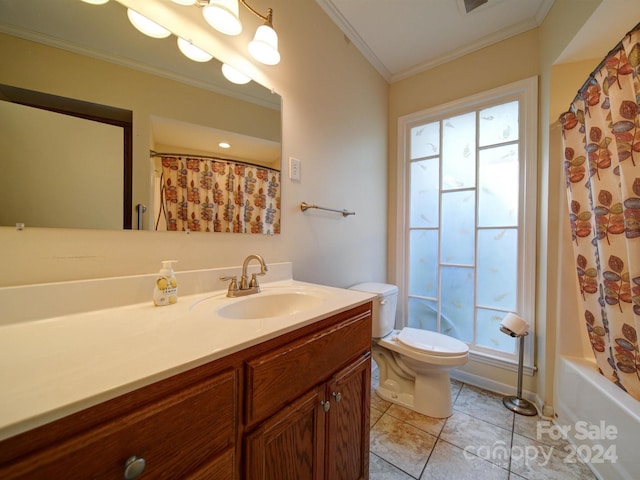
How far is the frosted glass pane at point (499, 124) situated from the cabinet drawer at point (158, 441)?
7.11 ft

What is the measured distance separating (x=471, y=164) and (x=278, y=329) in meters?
1.94

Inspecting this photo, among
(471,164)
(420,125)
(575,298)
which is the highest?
(420,125)

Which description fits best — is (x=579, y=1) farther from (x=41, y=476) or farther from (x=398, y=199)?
(x=41, y=476)

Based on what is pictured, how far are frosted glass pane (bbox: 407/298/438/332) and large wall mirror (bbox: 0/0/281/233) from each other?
186cm

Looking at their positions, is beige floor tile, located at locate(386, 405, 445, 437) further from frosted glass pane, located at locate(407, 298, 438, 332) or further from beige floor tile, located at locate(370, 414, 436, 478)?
frosted glass pane, located at locate(407, 298, 438, 332)

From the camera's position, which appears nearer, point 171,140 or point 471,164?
point 171,140

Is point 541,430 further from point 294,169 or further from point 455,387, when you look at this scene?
point 294,169

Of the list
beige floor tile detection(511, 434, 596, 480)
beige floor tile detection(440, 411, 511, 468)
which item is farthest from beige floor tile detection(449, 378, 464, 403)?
beige floor tile detection(511, 434, 596, 480)

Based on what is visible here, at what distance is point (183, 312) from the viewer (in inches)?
28.5

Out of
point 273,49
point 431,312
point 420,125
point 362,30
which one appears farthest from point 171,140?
point 431,312

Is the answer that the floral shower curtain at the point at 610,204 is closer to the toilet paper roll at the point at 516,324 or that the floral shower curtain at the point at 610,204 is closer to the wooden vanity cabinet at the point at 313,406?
the toilet paper roll at the point at 516,324

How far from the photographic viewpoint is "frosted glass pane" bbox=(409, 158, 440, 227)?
2.00 meters

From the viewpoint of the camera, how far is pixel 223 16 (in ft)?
3.00

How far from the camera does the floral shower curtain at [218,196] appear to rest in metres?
0.91
